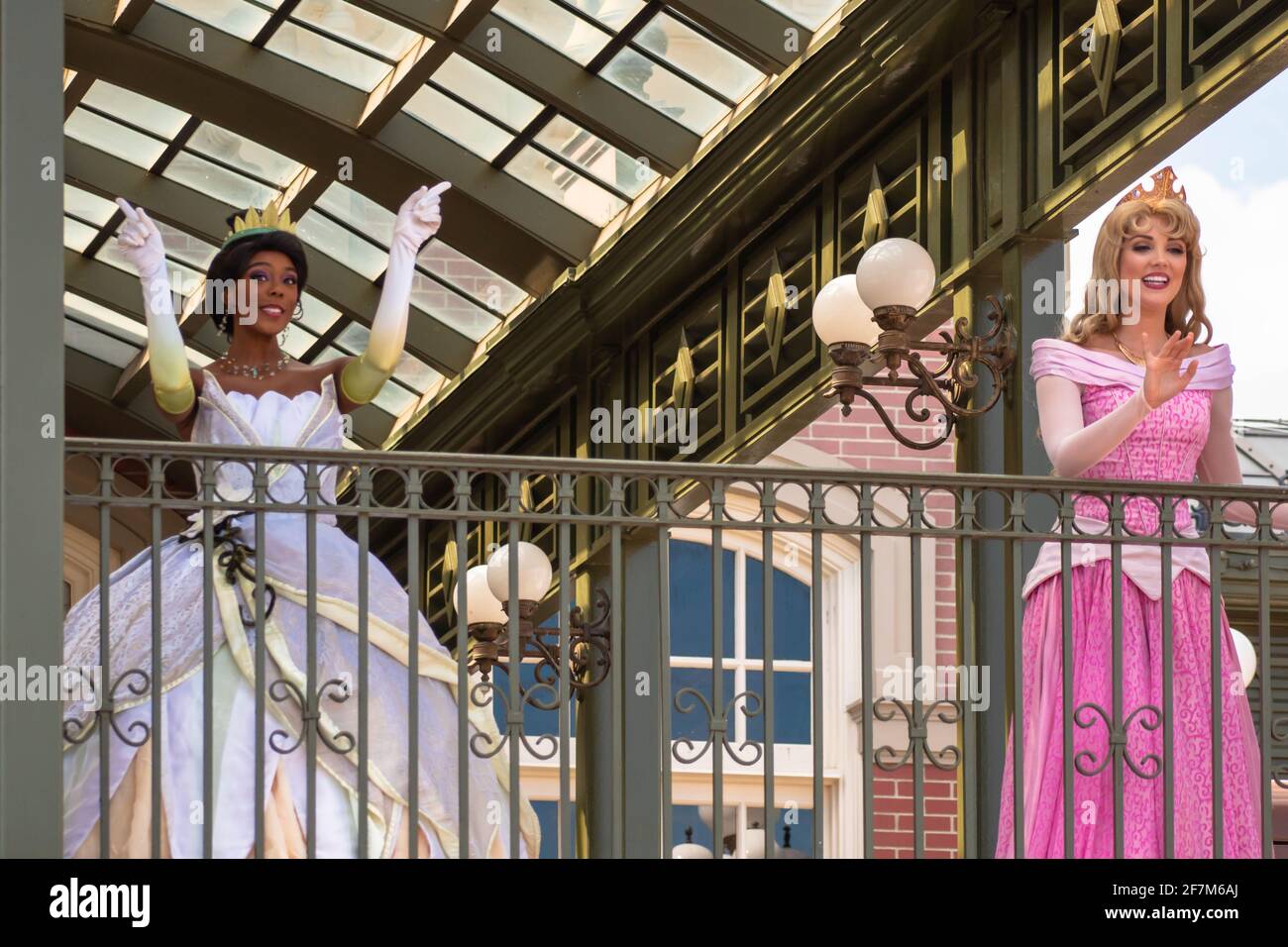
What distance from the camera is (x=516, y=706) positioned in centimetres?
571

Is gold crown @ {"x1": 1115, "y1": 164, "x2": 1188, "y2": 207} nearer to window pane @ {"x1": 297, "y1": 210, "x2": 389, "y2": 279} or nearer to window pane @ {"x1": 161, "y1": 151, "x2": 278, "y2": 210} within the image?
window pane @ {"x1": 297, "y1": 210, "x2": 389, "y2": 279}

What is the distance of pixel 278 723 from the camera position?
6188 millimetres

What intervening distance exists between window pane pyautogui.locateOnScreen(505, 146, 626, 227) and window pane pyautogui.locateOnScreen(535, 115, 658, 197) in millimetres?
120

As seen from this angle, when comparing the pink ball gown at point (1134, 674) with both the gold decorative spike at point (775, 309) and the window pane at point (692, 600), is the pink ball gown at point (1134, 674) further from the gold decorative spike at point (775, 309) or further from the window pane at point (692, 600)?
the window pane at point (692, 600)

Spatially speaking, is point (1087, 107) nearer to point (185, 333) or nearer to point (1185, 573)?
point (1185, 573)

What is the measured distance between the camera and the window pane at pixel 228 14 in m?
11.4

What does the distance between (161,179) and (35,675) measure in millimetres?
8271

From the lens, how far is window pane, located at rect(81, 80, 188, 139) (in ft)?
40.9

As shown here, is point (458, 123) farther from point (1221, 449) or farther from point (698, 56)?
point (1221, 449)

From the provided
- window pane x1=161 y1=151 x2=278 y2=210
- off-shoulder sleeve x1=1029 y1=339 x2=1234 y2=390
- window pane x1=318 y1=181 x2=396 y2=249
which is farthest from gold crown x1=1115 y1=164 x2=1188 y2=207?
window pane x1=161 y1=151 x2=278 y2=210

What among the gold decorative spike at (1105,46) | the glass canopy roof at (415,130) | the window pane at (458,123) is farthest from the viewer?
the window pane at (458,123)

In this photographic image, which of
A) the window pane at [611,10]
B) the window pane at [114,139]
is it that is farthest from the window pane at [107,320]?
the window pane at [611,10]

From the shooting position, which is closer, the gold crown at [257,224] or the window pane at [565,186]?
the gold crown at [257,224]

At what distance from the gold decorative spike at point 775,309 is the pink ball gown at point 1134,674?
414 cm
